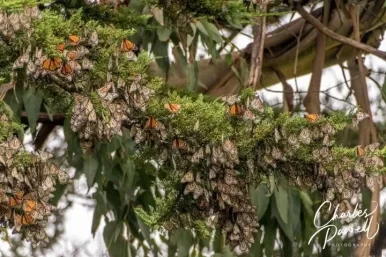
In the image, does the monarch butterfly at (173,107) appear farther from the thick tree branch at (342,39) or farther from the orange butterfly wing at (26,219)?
the thick tree branch at (342,39)

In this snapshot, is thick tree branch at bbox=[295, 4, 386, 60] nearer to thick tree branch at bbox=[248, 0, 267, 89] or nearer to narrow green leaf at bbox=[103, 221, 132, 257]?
thick tree branch at bbox=[248, 0, 267, 89]

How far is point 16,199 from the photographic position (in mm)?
1575

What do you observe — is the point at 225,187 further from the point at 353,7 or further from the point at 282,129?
the point at 353,7

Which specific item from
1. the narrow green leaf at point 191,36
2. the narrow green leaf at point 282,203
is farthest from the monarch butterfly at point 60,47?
the narrow green leaf at point 282,203

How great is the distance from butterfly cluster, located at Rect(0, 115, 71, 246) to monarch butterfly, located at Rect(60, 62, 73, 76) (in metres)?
0.10

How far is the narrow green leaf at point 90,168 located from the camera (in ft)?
8.36

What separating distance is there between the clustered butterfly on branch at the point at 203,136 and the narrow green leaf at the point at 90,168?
2.54 ft

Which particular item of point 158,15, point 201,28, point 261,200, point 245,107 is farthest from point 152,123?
point 261,200

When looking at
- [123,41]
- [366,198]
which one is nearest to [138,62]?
[123,41]

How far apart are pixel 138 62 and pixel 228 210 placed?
270mm

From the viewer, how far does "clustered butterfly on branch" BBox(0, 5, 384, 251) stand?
1587 millimetres

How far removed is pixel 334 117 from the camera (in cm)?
165

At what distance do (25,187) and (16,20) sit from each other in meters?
0.23

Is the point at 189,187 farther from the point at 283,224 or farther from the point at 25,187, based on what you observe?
the point at 283,224
